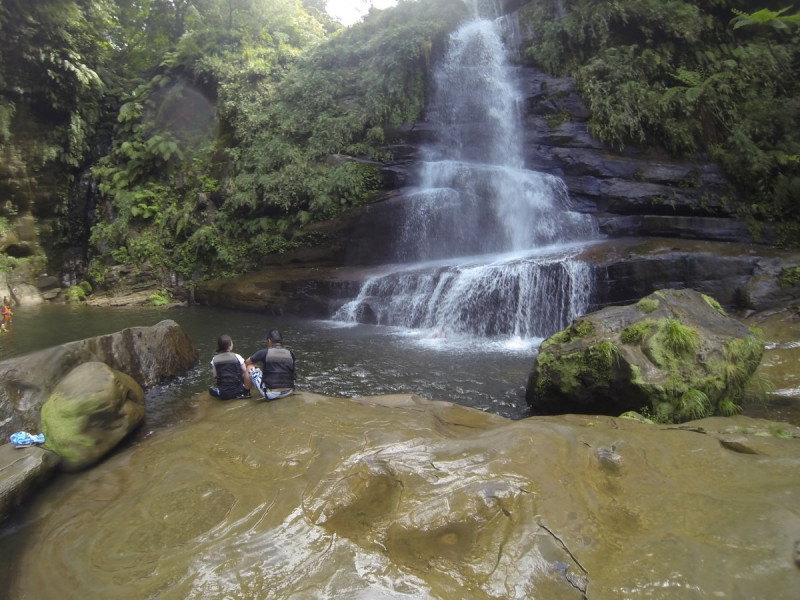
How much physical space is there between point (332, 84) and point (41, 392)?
1740 centimetres

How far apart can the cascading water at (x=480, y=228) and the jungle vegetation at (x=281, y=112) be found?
60.1 inches

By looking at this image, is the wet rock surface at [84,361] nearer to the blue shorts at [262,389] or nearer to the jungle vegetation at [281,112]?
the blue shorts at [262,389]

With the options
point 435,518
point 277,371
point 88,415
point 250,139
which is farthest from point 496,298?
point 250,139

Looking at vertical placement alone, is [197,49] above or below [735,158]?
above

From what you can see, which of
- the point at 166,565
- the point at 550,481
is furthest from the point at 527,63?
the point at 166,565

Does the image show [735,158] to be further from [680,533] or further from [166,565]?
[166,565]

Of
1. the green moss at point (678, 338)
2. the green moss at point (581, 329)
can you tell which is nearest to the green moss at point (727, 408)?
the green moss at point (678, 338)

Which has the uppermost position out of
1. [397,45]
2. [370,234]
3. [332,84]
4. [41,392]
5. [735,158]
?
[397,45]

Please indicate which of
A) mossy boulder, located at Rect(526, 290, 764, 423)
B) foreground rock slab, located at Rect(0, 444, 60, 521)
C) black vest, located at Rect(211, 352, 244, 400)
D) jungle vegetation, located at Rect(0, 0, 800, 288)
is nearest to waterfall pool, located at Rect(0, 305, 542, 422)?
black vest, located at Rect(211, 352, 244, 400)

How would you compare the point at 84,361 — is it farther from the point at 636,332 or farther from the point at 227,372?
the point at 636,332

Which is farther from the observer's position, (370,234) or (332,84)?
(332,84)

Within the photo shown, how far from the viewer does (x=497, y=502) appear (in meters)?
3.29

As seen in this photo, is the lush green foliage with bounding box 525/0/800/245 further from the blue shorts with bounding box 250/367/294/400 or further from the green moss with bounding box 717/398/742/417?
the blue shorts with bounding box 250/367/294/400

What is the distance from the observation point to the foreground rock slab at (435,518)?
266cm
